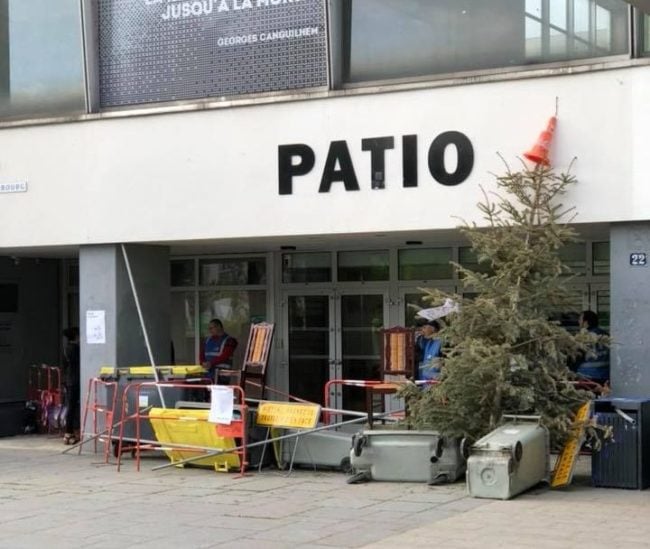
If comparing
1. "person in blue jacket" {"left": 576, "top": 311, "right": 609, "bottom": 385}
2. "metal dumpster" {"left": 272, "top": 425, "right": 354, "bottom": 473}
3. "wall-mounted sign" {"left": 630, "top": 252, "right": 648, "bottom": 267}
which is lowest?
"metal dumpster" {"left": 272, "top": 425, "right": 354, "bottom": 473}

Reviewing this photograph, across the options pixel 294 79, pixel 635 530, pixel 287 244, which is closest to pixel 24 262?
pixel 287 244

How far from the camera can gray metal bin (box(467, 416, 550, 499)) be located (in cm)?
1022

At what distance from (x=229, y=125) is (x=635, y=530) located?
7.58 meters

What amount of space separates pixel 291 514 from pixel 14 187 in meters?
7.74

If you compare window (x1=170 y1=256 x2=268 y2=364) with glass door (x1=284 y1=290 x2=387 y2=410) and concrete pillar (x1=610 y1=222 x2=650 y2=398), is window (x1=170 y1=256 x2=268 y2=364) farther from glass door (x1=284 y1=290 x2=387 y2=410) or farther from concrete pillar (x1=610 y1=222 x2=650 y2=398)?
concrete pillar (x1=610 y1=222 x2=650 y2=398)

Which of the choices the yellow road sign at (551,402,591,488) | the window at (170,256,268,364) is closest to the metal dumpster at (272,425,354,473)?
the yellow road sign at (551,402,591,488)

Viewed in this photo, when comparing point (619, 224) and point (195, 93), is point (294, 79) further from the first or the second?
point (619, 224)

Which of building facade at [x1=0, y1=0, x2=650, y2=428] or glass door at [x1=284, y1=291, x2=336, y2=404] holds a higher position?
building facade at [x1=0, y1=0, x2=650, y2=428]

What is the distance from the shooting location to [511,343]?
11.3 meters

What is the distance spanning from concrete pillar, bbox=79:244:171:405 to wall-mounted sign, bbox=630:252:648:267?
6.62 metres

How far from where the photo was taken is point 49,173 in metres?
15.2

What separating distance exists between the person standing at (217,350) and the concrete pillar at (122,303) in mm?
642

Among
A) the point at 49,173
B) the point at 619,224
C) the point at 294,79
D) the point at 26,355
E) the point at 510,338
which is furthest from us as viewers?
the point at 26,355

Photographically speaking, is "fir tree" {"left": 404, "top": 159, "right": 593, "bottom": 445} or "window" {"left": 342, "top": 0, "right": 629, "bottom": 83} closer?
"fir tree" {"left": 404, "top": 159, "right": 593, "bottom": 445}
